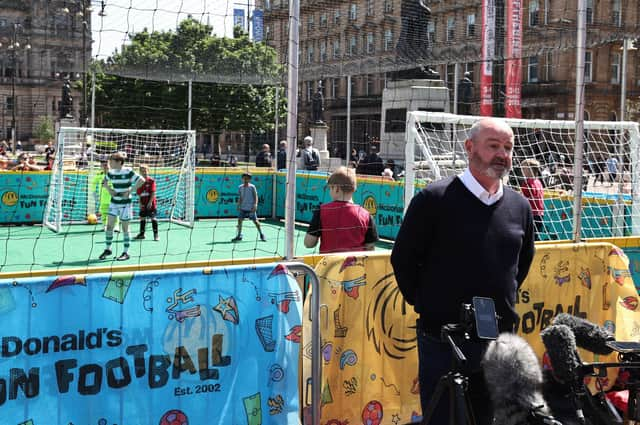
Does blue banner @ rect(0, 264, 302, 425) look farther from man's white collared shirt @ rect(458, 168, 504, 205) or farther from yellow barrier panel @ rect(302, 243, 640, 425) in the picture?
man's white collared shirt @ rect(458, 168, 504, 205)

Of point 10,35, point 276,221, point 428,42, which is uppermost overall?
point 428,42

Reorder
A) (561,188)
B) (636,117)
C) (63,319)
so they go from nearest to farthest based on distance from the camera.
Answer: (63,319), (561,188), (636,117)

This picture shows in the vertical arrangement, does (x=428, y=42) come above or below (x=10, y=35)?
above

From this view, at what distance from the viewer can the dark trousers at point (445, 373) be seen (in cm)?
334

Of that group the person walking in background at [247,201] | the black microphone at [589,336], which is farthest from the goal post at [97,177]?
the black microphone at [589,336]

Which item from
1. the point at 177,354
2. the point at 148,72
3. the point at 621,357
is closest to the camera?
the point at 621,357

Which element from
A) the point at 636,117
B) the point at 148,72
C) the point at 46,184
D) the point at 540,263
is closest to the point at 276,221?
the point at 46,184

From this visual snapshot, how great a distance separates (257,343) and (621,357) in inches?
80.8

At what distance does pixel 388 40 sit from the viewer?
13.4 metres

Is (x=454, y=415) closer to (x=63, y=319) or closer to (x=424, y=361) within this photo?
(x=424, y=361)

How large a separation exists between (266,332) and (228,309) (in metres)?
0.27

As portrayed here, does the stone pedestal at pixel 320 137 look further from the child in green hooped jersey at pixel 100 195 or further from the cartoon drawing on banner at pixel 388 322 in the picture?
the cartoon drawing on banner at pixel 388 322

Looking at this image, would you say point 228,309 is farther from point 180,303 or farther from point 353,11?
point 353,11

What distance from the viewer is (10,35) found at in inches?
341
